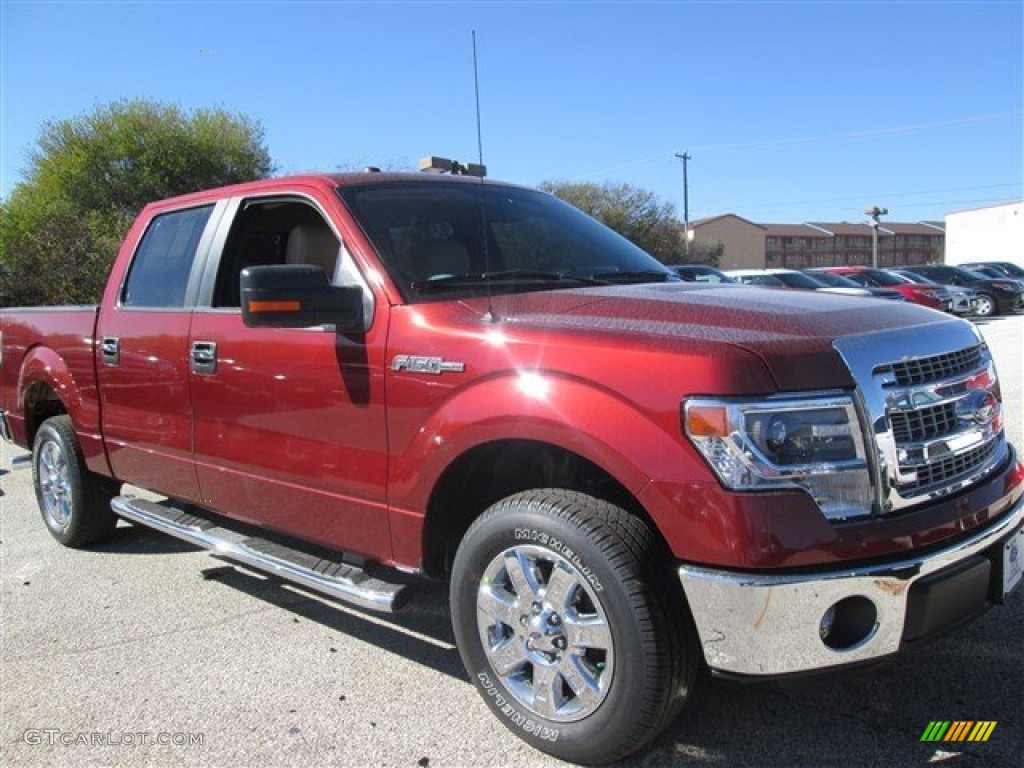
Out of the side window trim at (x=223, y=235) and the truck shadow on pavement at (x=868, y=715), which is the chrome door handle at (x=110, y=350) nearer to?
the side window trim at (x=223, y=235)

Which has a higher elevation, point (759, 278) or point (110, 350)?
point (110, 350)

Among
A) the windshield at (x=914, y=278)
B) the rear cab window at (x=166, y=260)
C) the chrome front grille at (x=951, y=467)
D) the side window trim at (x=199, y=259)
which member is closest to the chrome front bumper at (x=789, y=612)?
the chrome front grille at (x=951, y=467)

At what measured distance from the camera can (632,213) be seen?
51344mm

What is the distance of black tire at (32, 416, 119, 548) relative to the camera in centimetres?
500

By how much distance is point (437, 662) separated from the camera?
3471mm

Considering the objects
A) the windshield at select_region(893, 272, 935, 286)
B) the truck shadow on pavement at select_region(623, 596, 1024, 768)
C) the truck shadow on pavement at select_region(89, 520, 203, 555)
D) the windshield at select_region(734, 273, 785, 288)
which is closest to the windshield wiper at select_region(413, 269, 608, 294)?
the truck shadow on pavement at select_region(623, 596, 1024, 768)

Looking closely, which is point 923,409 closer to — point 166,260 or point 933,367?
point 933,367

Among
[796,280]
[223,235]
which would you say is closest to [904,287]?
[796,280]

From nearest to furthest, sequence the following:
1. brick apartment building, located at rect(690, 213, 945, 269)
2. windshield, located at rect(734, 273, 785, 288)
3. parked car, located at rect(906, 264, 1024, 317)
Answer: windshield, located at rect(734, 273, 785, 288) → parked car, located at rect(906, 264, 1024, 317) → brick apartment building, located at rect(690, 213, 945, 269)

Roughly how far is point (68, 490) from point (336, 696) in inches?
112

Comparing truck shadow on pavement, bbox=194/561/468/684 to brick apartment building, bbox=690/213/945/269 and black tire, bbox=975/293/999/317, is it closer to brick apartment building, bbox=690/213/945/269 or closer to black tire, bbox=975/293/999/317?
black tire, bbox=975/293/999/317

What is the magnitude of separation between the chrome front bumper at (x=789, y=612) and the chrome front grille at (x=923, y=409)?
0.21 metres

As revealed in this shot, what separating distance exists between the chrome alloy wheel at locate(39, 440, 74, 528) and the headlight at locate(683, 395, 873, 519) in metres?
4.27

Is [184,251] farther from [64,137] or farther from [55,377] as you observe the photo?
[64,137]
